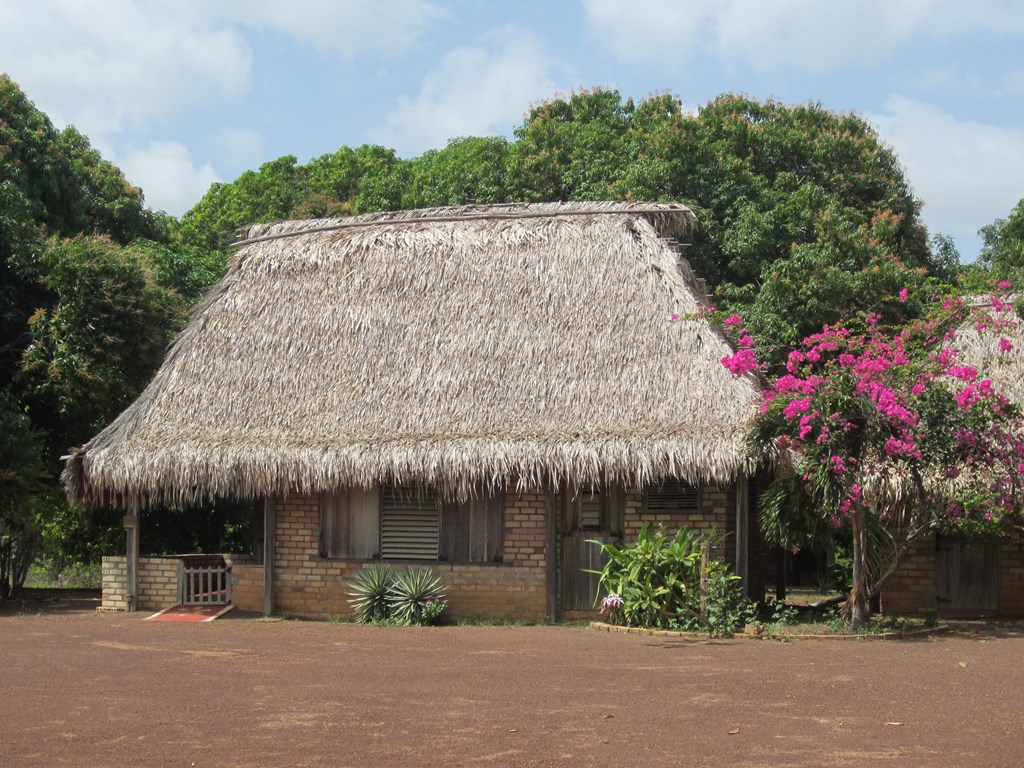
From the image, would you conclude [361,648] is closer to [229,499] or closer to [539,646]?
[539,646]

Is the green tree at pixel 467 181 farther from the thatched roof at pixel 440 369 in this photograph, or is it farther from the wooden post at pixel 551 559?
the wooden post at pixel 551 559

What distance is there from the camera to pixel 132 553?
16.0 m

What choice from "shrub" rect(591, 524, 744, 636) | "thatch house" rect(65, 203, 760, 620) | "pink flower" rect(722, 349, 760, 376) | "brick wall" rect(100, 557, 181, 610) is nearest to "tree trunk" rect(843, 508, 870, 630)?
"shrub" rect(591, 524, 744, 636)

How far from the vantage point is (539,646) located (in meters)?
12.5

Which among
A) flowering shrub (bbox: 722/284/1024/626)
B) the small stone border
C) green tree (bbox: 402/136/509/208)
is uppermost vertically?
green tree (bbox: 402/136/509/208)

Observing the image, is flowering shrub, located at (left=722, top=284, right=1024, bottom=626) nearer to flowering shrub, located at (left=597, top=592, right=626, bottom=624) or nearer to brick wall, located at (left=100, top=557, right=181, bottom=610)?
flowering shrub, located at (left=597, top=592, right=626, bottom=624)

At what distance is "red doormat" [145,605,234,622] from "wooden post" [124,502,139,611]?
507 millimetres

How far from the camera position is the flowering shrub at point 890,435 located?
1268 centimetres

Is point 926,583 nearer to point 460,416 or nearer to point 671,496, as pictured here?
point 671,496

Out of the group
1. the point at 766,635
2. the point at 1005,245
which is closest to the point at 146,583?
the point at 766,635

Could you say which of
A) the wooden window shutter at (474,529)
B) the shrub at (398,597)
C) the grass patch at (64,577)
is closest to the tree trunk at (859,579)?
the wooden window shutter at (474,529)

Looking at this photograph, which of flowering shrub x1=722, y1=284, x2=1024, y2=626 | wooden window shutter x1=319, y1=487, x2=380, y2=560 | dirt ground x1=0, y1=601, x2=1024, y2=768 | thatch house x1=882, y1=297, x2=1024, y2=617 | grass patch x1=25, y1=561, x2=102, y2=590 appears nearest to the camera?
dirt ground x1=0, y1=601, x2=1024, y2=768

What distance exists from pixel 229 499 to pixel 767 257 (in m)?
10.9

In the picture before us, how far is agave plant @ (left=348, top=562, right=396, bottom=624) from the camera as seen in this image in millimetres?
14836
